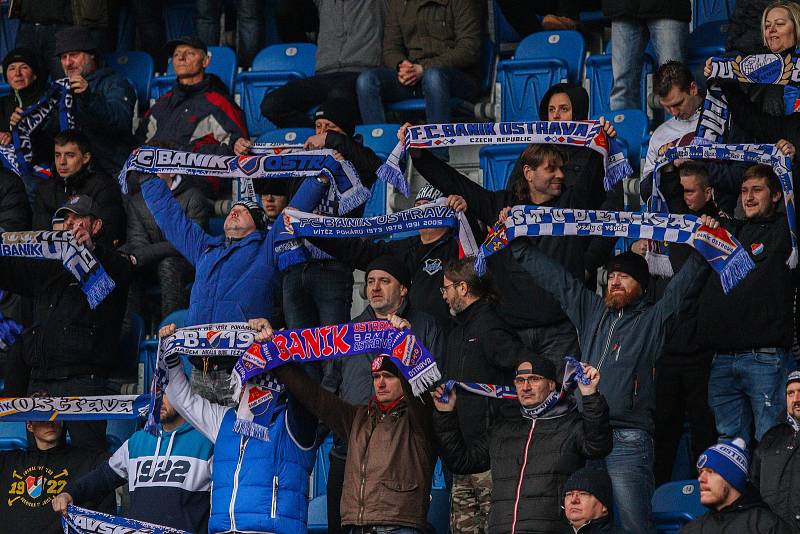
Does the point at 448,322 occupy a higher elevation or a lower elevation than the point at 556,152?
lower

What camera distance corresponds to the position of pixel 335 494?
25.6 feet

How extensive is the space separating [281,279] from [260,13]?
12.2 feet

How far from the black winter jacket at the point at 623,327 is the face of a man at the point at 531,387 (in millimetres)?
404

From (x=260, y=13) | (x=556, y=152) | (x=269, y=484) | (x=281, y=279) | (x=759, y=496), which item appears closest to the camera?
(x=759, y=496)

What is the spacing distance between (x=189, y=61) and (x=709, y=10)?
3.59m

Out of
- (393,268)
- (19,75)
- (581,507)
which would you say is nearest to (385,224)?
(393,268)

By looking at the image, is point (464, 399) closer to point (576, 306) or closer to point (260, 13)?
point (576, 306)

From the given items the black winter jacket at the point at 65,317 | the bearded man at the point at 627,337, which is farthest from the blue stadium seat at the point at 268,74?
the bearded man at the point at 627,337

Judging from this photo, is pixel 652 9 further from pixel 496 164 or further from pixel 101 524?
pixel 101 524

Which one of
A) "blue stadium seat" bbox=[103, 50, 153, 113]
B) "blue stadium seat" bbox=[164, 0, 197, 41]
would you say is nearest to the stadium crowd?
"blue stadium seat" bbox=[103, 50, 153, 113]

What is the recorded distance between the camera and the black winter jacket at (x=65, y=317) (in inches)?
362

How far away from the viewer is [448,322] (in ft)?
27.5

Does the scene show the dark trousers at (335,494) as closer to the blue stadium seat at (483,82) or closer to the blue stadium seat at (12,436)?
the blue stadium seat at (12,436)

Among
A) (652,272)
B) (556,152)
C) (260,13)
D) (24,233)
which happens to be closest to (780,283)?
(652,272)
